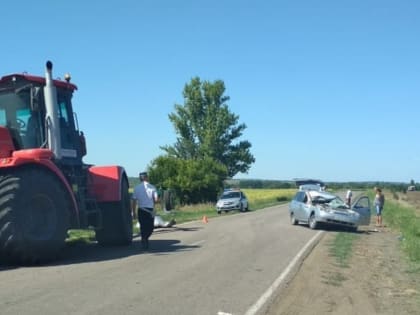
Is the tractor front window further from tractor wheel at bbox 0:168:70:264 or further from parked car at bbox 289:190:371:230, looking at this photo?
parked car at bbox 289:190:371:230

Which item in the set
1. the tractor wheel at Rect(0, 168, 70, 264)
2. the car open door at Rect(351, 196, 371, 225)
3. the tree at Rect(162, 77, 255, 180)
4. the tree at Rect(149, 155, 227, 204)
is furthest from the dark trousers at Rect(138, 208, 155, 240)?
the tree at Rect(162, 77, 255, 180)

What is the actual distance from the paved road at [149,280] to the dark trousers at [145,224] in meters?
0.42

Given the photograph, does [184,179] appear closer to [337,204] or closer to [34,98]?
[337,204]

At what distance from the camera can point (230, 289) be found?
9.88 m

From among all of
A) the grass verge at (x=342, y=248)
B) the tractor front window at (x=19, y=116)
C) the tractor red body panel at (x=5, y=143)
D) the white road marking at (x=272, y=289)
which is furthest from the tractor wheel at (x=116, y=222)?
the grass verge at (x=342, y=248)

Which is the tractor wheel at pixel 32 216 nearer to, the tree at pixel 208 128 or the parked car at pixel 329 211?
the parked car at pixel 329 211

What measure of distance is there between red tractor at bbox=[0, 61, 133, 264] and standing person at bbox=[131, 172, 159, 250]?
0.45 meters

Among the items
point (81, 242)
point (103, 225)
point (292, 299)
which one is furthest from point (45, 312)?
point (81, 242)

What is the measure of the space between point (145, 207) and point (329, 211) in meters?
11.3

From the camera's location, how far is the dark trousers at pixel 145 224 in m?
15.1

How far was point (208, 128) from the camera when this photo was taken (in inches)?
3147

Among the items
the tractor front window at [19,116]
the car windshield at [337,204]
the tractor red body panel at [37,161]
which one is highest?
the tractor front window at [19,116]

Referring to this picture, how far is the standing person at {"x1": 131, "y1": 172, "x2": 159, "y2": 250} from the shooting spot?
1515cm

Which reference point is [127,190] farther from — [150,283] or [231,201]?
[231,201]
